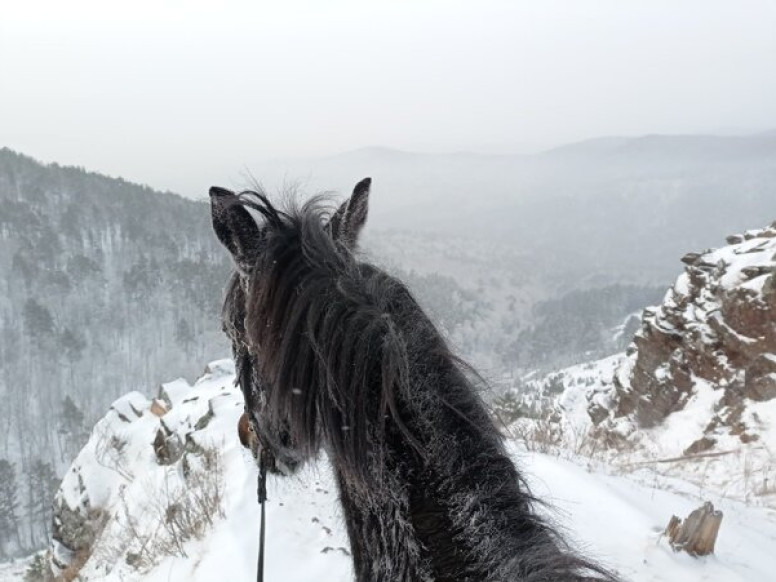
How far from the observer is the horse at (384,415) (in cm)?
137

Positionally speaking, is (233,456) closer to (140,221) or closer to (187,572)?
(187,572)

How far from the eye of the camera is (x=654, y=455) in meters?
9.85

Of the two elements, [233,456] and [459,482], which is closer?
[459,482]

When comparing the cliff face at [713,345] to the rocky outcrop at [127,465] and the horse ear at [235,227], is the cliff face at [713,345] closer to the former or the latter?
the rocky outcrop at [127,465]

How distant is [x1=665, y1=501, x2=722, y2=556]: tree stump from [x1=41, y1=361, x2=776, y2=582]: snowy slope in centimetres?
6

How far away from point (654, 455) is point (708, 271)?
15.2 ft

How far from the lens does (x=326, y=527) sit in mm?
4004

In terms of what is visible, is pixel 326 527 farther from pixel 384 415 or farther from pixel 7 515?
pixel 7 515

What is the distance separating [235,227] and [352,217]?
497mm

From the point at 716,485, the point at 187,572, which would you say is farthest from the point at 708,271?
the point at 187,572

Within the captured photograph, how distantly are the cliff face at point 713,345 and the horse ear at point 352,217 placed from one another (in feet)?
31.4

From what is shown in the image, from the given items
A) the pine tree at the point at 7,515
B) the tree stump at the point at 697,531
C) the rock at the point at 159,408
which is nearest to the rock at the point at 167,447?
the rock at the point at 159,408

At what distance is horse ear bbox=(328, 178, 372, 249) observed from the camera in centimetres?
198

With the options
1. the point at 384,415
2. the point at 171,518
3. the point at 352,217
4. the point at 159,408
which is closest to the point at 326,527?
the point at 171,518
